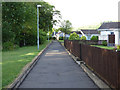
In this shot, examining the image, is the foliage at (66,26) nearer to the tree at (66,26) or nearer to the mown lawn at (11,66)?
the tree at (66,26)

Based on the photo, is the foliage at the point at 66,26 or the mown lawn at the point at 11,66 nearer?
the mown lawn at the point at 11,66

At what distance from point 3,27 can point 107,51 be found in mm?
19504

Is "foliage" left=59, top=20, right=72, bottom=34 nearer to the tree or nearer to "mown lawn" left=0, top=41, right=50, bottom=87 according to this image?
the tree

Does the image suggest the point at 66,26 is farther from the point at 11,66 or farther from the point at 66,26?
the point at 11,66

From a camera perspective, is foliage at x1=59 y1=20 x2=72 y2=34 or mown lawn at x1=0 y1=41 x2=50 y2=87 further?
foliage at x1=59 y1=20 x2=72 y2=34

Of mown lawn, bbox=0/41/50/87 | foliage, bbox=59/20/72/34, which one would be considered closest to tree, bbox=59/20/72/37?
foliage, bbox=59/20/72/34

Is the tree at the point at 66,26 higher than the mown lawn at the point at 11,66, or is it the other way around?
the tree at the point at 66,26

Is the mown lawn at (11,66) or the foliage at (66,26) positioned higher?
the foliage at (66,26)

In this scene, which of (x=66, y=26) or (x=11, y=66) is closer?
(x=11, y=66)

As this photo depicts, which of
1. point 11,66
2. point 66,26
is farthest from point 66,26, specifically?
point 11,66

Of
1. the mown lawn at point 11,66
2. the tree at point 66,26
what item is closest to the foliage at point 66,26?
the tree at point 66,26

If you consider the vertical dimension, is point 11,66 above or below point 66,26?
below

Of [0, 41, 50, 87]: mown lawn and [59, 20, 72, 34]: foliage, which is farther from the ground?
[59, 20, 72, 34]: foliage

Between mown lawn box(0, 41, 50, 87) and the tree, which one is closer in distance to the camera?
mown lawn box(0, 41, 50, 87)
